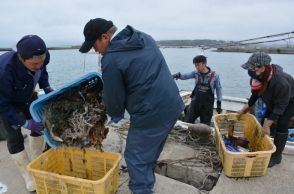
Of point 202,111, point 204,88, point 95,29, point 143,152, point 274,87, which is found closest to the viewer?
point 95,29

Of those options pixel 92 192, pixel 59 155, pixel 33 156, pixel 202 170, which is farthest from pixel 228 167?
pixel 33 156

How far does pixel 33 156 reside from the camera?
3359 mm

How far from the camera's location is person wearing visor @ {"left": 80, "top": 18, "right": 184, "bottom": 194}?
2068 mm

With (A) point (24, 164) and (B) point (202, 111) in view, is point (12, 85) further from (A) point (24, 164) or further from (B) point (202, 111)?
(B) point (202, 111)

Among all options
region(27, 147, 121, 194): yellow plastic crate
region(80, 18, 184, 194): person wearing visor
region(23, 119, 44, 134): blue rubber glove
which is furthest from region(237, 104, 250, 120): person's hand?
region(23, 119, 44, 134): blue rubber glove

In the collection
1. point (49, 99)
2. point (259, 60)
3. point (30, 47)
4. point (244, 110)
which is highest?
point (30, 47)

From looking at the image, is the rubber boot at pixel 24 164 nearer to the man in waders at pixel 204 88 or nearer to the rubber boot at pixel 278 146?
the rubber boot at pixel 278 146

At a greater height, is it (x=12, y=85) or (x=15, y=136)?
(x=12, y=85)

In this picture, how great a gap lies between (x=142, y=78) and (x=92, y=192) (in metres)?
1.19

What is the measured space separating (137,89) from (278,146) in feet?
7.94

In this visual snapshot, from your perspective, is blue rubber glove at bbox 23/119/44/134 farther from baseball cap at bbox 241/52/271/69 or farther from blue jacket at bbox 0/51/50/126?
baseball cap at bbox 241/52/271/69

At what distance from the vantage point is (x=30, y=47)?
7.91 ft

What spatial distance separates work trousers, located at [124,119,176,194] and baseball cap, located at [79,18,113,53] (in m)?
0.87

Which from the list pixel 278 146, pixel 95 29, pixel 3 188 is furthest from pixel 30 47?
pixel 278 146
